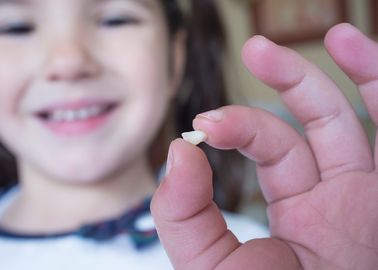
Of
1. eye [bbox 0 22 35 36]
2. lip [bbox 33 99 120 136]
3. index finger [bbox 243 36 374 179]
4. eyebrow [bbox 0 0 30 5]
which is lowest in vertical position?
lip [bbox 33 99 120 136]

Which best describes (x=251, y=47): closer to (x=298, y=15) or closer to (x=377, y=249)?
(x=377, y=249)

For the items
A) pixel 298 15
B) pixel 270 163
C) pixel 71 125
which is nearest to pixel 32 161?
pixel 71 125

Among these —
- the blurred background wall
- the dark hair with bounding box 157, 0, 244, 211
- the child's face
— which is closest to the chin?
the child's face

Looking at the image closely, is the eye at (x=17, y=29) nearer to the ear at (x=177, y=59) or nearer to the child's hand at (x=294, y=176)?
the ear at (x=177, y=59)

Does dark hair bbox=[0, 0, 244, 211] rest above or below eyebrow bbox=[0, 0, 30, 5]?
below

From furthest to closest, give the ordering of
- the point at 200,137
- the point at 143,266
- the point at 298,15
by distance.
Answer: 1. the point at 298,15
2. the point at 143,266
3. the point at 200,137

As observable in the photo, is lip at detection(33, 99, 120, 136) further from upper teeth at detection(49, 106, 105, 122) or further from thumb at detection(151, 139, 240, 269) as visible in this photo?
thumb at detection(151, 139, 240, 269)

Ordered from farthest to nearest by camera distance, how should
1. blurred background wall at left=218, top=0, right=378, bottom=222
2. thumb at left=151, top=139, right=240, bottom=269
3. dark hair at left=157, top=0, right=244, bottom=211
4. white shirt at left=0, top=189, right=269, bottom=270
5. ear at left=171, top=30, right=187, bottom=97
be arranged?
blurred background wall at left=218, top=0, right=378, bottom=222, dark hair at left=157, top=0, right=244, bottom=211, ear at left=171, top=30, right=187, bottom=97, white shirt at left=0, top=189, right=269, bottom=270, thumb at left=151, top=139, right=240, bottom=269
